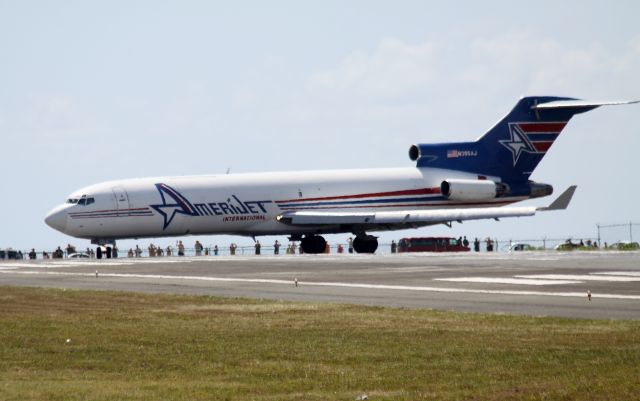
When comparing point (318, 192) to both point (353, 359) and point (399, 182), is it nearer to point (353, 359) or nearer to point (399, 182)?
point (399, 182)

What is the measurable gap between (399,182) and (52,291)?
39637 millimetres

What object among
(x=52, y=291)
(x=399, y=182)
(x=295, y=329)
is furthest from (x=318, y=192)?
(x=295, y=329)

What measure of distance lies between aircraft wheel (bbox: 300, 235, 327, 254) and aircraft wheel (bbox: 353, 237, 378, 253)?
211cm

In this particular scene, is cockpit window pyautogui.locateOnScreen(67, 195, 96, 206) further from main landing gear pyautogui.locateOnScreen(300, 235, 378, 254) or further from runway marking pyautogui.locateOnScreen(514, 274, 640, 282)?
runway marking pyautogui.locateOnScreen(514, 274, 640, 282)

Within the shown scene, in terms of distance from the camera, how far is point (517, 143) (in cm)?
7294

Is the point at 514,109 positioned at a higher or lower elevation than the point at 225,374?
higher

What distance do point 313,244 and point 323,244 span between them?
0.62 m

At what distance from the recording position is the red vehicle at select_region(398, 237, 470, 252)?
8012 centimetres

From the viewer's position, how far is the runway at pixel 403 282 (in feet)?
82.4

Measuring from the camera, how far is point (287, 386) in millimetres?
14102

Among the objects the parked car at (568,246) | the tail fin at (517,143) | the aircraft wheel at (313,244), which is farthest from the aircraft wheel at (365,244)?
the parked car at (568,246)

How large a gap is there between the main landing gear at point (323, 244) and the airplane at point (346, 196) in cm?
6

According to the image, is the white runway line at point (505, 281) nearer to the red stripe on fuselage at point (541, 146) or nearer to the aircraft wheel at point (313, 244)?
the aircraft wheel at point (313, 244)

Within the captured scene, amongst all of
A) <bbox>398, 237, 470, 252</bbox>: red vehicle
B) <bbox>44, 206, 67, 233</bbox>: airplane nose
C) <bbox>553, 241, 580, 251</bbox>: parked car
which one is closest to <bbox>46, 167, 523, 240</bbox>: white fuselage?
<bbox>44, 206, 67, 233</bbox>: airplane nose
